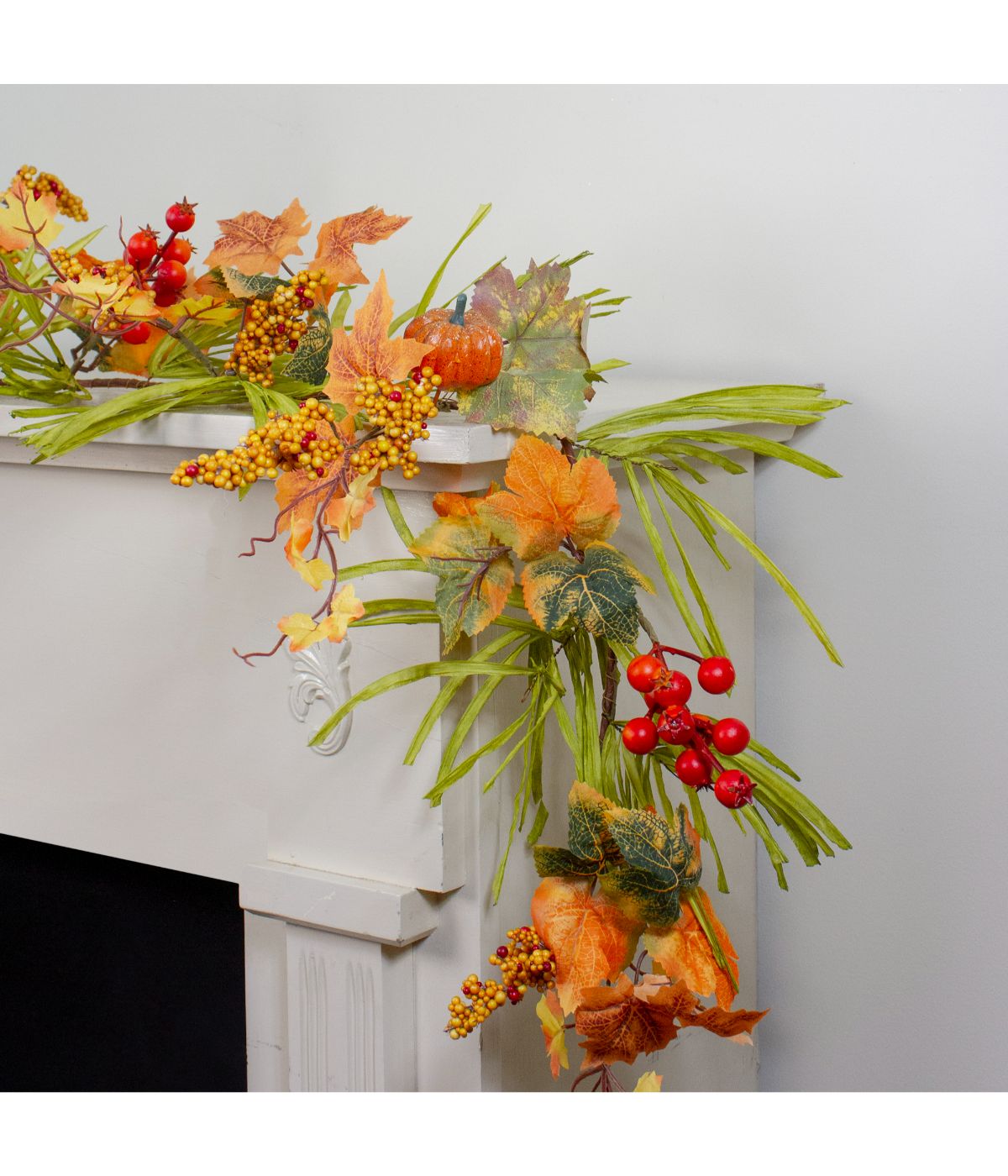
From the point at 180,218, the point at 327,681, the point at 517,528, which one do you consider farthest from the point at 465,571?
the point at 180,218

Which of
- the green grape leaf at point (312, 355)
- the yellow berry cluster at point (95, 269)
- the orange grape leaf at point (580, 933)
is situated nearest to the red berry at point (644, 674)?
the orange grape leaf at point (580, 933)

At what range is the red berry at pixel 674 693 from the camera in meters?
0.51

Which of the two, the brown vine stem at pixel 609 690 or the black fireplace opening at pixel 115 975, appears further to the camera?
the black fireplace opening at pixel 115 975

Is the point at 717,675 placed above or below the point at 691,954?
above

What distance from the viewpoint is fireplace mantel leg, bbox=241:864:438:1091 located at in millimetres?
648

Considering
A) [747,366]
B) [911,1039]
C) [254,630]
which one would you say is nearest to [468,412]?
[254,630]

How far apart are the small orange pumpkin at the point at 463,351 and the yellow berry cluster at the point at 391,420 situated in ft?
0.14

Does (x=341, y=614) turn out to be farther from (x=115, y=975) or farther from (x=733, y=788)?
(x=115, y=975)

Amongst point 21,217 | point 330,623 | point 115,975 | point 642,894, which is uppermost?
point 21,217

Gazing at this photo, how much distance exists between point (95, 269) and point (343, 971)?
395mm

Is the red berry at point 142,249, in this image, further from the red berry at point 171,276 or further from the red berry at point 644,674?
the red berry at point 644,674

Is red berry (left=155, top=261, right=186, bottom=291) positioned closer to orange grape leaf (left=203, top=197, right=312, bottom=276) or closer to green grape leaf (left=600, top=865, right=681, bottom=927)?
orange grape leaf (left=203, top=197, right=312, bottom=276)

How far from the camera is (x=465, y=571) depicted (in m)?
0.56

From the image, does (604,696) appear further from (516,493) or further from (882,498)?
(882,498)
